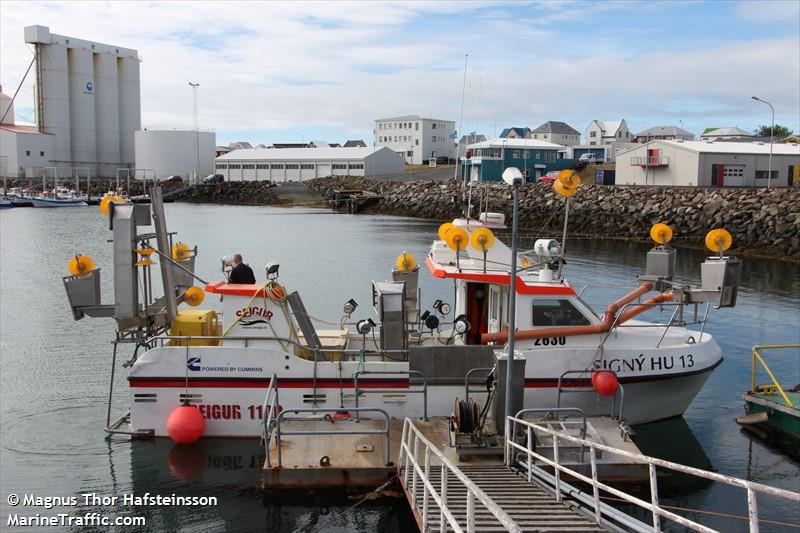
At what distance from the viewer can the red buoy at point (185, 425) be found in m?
11.1

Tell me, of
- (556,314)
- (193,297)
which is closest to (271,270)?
(193,297)

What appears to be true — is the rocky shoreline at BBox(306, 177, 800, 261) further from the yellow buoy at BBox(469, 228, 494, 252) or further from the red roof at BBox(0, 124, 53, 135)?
the red roof at BBox(0, 124, 53, 135)

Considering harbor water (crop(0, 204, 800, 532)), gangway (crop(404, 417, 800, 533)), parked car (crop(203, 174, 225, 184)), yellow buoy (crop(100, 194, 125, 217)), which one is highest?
parked car (crop(203, 174, 225, 184))

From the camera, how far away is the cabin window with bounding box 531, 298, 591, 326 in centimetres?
1173

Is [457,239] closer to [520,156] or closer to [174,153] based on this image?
[520,156]

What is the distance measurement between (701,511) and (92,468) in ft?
27.4

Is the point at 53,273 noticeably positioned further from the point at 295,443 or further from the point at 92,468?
the point at 295,443

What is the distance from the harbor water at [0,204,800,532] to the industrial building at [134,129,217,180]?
59.6 meters

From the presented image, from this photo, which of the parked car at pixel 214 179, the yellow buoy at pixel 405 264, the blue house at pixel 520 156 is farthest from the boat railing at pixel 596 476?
the parked car at pixel 214 179

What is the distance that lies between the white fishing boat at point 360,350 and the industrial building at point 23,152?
8438cm

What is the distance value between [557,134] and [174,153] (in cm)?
4905

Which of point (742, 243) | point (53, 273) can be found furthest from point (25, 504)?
point (742, 243)

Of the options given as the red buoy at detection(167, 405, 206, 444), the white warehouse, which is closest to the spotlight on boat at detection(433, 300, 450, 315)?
the red buoy at detection(167, 405, 206, 444)

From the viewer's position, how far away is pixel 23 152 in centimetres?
8694
